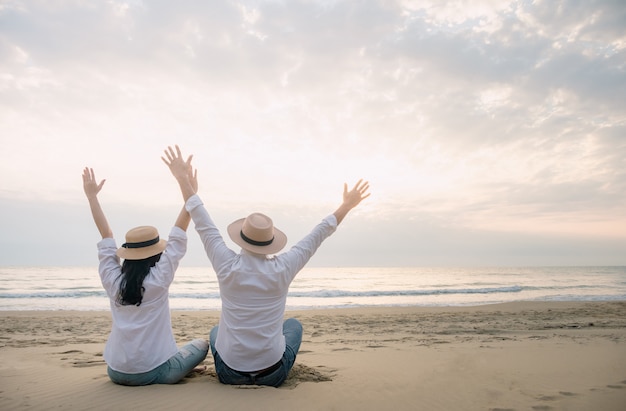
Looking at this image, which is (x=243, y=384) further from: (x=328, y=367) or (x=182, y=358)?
(x=328, y=367)

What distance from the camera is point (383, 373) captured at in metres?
4.88

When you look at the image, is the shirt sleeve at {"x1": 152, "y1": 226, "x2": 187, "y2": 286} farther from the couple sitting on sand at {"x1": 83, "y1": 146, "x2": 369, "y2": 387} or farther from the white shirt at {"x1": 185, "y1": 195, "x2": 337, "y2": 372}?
the white shirt at {"x1": 185, "y1": 195, "x2": 337, "y2": 372}

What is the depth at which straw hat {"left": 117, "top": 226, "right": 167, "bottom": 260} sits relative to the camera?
11.6 ft

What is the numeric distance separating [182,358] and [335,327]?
6773mm

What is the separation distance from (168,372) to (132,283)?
3.24 ft

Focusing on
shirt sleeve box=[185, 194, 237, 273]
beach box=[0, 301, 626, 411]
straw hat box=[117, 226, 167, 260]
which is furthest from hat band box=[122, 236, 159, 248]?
beach box=[0, 301, 626, 411]

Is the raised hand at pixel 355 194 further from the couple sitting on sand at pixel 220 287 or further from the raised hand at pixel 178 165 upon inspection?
the raised hand at pixel 178 165

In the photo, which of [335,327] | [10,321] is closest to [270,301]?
[335,327]

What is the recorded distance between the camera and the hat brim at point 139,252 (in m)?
3.52

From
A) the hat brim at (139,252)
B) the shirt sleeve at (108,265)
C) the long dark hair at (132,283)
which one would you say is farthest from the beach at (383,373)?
the hat brim at (139,252)

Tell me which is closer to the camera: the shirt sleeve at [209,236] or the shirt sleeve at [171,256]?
the shirt sleeve at [209,236]

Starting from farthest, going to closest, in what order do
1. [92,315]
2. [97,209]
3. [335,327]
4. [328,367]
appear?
[92,315] → [335,327] → [328,367] → [97,209]

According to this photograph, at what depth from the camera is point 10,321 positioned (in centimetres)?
1143

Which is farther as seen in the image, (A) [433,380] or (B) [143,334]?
(A) [433,380]
